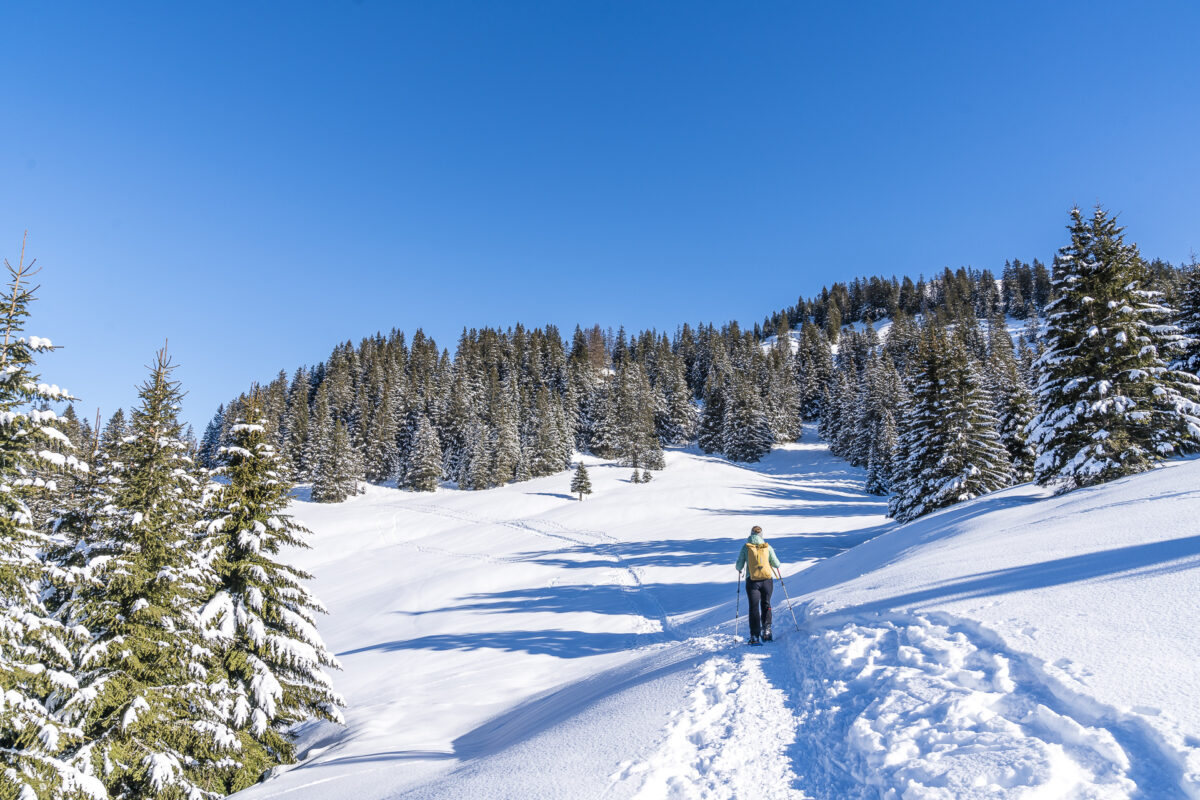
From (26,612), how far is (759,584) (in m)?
11.8

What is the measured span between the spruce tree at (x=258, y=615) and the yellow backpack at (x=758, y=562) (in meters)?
9.76

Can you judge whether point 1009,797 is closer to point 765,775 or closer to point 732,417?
point 765,775

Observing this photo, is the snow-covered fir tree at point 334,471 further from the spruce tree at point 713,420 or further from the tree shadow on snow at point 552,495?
the spruce tree at point 713,420

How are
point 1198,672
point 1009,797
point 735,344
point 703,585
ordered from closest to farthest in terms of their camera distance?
point 1009,797
point 1198,672
point 703,585
point 735,344

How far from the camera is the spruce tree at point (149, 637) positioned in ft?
34.0

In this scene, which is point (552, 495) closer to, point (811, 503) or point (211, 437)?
point (811, 503)

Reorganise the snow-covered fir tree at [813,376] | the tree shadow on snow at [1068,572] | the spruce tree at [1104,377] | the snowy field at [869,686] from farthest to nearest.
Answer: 1. the snow-covered fir tree at [813,376]
2. the spruce tree at [1104,377]
3. the tree shadow on snow at [1068,572]
4. the snowy field at [869,686]

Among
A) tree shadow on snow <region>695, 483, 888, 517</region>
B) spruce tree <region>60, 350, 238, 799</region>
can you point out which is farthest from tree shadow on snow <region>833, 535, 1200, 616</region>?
tree shadow on snow <region>695, 483, 888, 517</region>

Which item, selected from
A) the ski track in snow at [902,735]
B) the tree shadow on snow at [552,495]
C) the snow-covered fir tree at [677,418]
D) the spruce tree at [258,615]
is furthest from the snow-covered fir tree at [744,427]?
the ski track in snow at [902,735]

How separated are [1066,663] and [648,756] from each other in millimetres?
3919

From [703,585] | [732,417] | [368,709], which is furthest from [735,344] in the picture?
[368,709]

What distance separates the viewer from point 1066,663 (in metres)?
5.18

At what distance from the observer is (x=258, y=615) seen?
13.0 meters

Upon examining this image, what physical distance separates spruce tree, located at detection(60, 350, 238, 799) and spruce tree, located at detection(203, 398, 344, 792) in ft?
1.27
